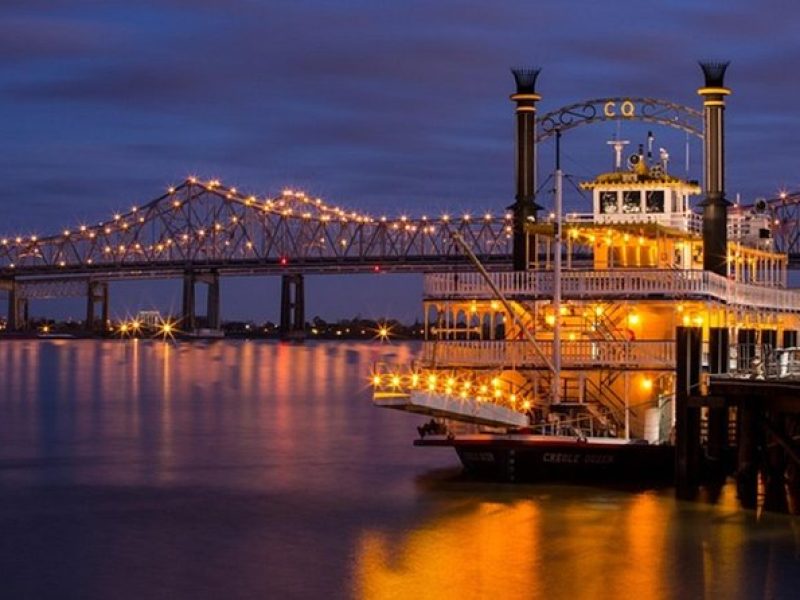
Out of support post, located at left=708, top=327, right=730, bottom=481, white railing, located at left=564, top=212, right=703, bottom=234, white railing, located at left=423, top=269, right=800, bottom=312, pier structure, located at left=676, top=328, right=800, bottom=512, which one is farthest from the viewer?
white railing, located at left=564, top=212, right=703, bottom=234

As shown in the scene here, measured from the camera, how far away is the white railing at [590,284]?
30.1 meters

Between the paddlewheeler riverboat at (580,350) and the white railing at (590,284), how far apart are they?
0.08ft

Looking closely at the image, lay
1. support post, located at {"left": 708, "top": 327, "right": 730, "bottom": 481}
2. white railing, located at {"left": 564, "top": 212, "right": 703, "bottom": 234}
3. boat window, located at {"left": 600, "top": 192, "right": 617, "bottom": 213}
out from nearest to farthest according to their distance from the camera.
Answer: support post, located at {"left": 708, "top": 327, "right": 730, "bottom": 481}, white railing, located at {"left": 564, "top": 212, "right": 703, "bottom": 234}, boat window, located at {"left": 600, "top": 192, "right": 617, "bottom": 213}

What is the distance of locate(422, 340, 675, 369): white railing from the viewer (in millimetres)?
29750

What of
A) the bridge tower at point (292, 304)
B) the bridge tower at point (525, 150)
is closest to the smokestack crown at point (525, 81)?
the bridge tower at point (525, 150)

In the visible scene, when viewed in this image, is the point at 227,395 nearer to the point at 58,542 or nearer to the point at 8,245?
the point at 58,542

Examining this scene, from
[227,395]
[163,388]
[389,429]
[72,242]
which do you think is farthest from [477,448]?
[72,242]

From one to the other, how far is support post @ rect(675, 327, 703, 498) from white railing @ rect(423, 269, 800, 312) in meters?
2.54

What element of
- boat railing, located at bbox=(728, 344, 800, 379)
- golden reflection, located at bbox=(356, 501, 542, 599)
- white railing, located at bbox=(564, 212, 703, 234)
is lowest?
golden reflection, located at bbox=(356, 501, 542, 599)

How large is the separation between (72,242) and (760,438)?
15382 centimetres

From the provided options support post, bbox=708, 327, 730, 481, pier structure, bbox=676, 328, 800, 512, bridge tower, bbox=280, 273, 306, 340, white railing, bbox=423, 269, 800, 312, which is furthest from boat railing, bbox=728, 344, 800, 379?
bridge tower, bbox=280, 273, 306, 340

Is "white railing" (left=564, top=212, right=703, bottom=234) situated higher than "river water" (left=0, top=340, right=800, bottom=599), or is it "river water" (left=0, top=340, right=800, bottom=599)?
"white railing" (left=564, top=212, right=703, bottom=234)

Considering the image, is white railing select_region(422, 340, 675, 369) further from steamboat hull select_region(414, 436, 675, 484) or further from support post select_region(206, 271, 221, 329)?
support post select_region(206, 271, 221, 329)

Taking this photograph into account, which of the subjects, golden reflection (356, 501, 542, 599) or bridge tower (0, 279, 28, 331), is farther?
bridge tower (0, 279, 28, 331)
